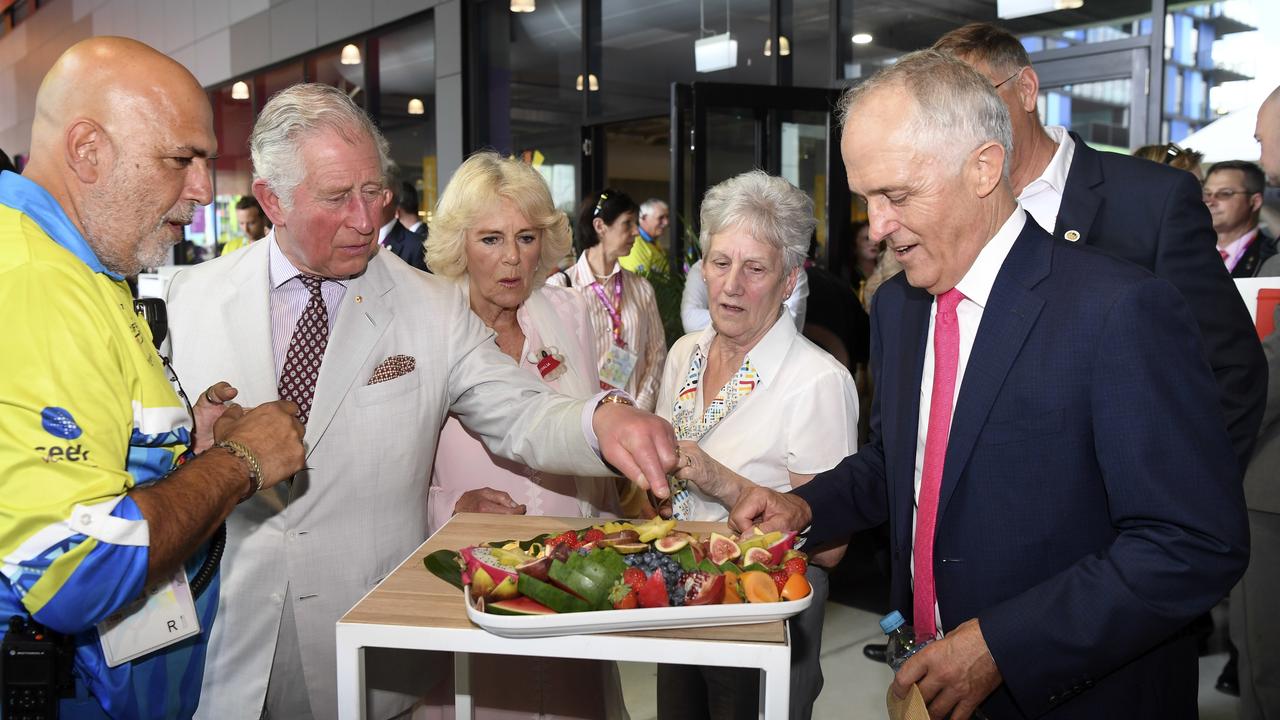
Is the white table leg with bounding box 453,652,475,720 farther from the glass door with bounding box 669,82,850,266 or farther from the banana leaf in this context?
the glass door with bounding box 669,82,850,266

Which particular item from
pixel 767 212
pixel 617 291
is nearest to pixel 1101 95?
pixel 617 291

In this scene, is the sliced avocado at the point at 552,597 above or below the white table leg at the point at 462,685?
above

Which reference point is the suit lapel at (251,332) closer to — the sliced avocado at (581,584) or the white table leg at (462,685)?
the white table leg at (462,685)

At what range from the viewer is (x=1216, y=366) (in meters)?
2.07

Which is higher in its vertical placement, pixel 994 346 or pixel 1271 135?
pixel 1271 135

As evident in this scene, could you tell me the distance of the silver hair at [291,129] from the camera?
189cm

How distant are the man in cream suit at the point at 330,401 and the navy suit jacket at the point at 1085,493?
561mm

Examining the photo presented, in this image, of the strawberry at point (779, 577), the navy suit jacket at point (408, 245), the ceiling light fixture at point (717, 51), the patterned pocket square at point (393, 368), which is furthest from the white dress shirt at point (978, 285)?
the ceiling light fixture at point (717, 51)

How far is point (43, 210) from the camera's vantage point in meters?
1.32

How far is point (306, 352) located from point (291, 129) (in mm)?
465

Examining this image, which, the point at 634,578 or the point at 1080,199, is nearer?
the point at 634,578

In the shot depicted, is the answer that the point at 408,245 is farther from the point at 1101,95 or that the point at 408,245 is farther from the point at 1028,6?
the point at 1101,95

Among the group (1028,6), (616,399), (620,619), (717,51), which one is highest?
(717,51)

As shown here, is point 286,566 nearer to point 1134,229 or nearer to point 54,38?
point 1134,229
